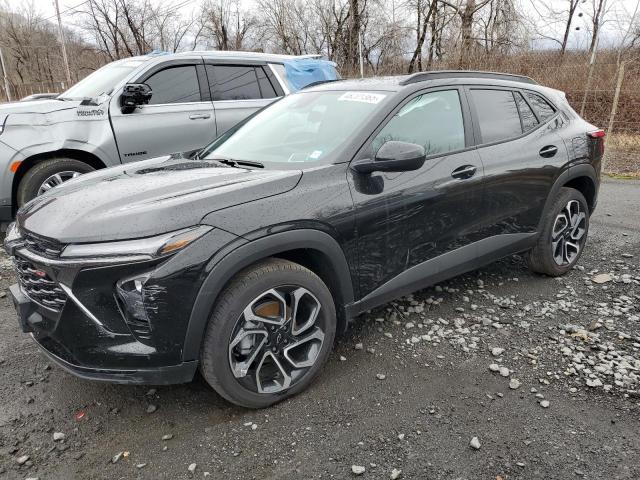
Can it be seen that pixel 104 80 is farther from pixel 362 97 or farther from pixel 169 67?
pixel 362 97

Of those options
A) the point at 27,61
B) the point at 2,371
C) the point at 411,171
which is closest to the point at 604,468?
the point at 411,171

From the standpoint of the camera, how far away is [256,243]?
2311 mm

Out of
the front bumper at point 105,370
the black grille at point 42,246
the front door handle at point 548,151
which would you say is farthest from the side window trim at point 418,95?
the black grille at point 42,246

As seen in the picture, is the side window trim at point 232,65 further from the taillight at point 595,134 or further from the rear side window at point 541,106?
the taillight at point 595,134

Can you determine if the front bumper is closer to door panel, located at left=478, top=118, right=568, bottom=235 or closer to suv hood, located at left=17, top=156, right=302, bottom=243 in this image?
suv hood, located at left=17, top=156, right=302, bottom=243

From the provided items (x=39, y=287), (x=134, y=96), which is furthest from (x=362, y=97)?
(x=134, y=96)

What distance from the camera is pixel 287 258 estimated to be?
104 inches

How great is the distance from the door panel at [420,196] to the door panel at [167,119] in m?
3.27

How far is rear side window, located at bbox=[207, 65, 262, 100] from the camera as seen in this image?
6.07 meters

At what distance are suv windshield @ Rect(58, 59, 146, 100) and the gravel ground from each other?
3.25 metres

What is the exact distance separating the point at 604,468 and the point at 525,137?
2.38 metres

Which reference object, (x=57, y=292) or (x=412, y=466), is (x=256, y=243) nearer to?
(x=57, y=292)

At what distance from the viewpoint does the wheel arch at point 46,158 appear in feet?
16.2

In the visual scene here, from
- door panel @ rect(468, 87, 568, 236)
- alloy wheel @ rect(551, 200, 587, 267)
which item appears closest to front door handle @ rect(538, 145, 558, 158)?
door panel @ rect(468, 87, 568, 236)
